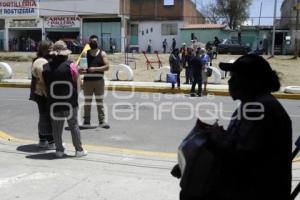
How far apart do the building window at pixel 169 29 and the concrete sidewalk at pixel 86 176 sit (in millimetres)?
46764

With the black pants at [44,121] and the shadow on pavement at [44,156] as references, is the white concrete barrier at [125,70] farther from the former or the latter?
the shadow on pavement at [44,156]

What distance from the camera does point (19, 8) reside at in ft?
177

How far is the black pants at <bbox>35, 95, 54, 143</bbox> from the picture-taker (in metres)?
7.37

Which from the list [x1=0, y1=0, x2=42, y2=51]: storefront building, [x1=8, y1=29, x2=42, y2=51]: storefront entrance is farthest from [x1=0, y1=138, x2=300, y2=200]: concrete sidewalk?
[x1=8, y1=29, x2=42, y2=51]: storefront entrance

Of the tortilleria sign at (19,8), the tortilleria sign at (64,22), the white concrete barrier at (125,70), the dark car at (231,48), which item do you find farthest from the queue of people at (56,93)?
the tortilleria sign at (19,8)

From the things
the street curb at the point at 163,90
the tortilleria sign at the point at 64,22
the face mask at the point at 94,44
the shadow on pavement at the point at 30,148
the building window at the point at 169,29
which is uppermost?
the tortilleria sign at the point at 64,22

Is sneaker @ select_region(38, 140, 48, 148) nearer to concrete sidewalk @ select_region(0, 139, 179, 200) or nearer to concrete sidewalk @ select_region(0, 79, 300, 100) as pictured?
concrete sidewalk @ select_region(0, 139, 179, 200)

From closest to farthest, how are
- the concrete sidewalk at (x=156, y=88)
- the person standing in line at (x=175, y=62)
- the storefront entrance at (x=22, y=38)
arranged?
the concrete sidewalk at (x=156, y=88) < the person standing in line at (x=175, y=62) < the storefront entrance at (x=22, y=38)

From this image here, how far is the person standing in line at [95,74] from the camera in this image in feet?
29.6

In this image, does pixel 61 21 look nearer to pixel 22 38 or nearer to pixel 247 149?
pixel 22 38

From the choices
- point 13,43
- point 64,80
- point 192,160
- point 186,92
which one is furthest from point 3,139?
point 13,43

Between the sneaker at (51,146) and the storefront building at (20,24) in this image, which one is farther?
the storefront building at (20,24)

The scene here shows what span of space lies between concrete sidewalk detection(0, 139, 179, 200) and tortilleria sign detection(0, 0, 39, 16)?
48.3 meters

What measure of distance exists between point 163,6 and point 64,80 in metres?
48.2
